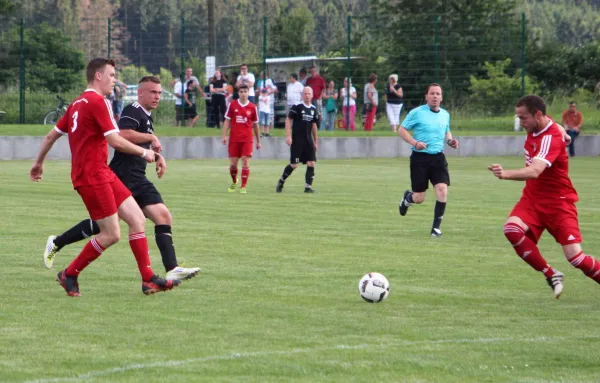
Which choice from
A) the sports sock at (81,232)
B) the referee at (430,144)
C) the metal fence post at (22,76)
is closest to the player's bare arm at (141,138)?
the sports sock at (81,232)

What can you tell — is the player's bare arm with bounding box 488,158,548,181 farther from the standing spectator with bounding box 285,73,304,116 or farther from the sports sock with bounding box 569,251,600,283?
the standing spectator with bounding box 285,73,304,116

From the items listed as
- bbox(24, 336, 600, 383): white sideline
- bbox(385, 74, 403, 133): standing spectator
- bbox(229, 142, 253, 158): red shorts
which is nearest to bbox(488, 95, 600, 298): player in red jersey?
bbox(24, 336, 600, 383): white sideline

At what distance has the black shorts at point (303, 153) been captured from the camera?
20.6 metres

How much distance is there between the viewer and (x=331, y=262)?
10.8m

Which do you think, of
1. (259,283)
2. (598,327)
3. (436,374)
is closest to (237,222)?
(259,283)

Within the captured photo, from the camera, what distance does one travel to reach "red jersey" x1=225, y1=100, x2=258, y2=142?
20.7 metres

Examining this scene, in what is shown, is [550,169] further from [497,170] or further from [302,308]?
[302,308]

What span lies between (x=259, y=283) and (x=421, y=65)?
23955 millimetres

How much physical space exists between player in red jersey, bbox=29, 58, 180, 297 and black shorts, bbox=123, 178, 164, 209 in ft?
1.60

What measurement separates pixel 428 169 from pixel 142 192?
211 inches

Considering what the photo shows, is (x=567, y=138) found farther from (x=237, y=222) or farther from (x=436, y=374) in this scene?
(x=237, y=222)

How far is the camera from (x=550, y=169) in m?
8.84

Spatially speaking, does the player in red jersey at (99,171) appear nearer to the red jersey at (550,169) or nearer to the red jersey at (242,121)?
the red jersey at (550,169)

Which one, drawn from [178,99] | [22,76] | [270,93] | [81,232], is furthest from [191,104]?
[81,232]
